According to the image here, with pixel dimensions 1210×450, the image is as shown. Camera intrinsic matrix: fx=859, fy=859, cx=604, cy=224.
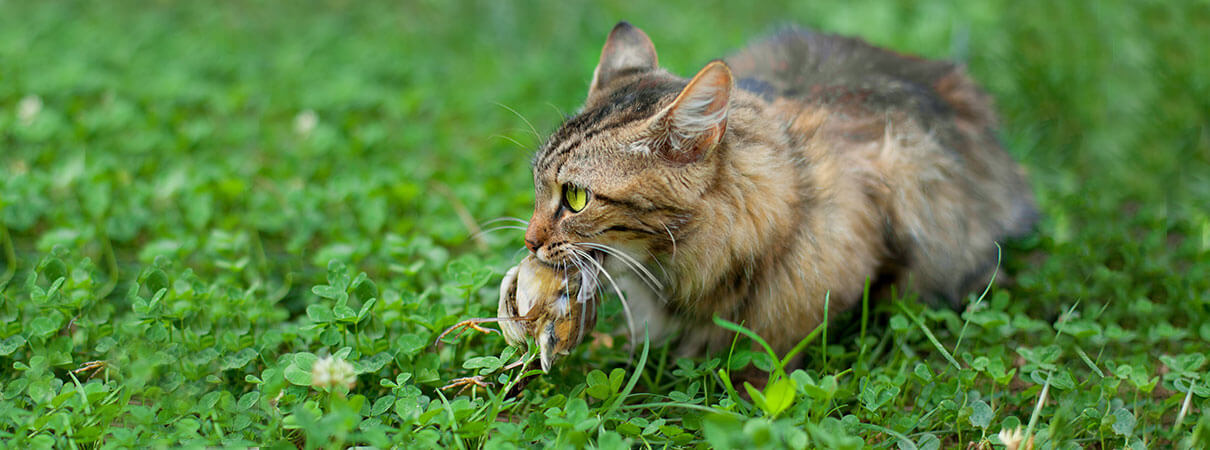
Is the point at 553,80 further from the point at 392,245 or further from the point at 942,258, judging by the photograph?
the point at 942,258

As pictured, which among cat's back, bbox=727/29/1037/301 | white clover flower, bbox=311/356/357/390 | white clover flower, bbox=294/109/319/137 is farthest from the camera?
white clover flower, bbox=294/109/319/137

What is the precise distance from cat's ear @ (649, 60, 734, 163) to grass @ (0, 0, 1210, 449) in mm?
508

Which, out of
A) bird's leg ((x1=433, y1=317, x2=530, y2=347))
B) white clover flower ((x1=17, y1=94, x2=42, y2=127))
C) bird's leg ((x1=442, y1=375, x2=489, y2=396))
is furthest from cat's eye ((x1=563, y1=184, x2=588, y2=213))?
white clover flower ((x1=17, y1=94, x2=42, y2=127))

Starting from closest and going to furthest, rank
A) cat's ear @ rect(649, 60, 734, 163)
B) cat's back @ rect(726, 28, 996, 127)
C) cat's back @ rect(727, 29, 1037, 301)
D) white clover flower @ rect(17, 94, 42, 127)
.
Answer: cat's ear @ rect(649, 60, 734, 163) → cat's back @ rect(727, 29, 1037, 301) → cat's back @ rect(726, 28, 996, 127) → white clover flower @ rect(17, 94, 42, 127)

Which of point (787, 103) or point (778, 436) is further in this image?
point (787, 103)

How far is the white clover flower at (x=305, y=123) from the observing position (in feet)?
13.1

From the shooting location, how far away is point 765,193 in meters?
2.22

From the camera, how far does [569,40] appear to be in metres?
5.17

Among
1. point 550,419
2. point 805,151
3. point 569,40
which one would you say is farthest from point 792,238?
point 569,40

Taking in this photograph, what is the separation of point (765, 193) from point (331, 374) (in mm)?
1142

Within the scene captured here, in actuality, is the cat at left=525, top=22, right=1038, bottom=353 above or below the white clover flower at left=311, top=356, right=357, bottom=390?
above

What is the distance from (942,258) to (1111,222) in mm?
1156

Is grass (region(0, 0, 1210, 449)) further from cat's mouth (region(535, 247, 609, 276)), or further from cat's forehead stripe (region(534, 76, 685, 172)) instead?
cat's forehead stripe (region(534, 76, 685, 172))

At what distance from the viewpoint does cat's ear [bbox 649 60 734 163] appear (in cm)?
197
